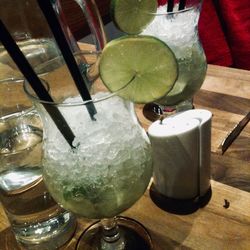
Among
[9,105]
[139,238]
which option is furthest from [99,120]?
[9,105]

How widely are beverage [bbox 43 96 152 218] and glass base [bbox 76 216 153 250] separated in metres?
0.13

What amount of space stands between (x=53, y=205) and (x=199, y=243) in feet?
0.82

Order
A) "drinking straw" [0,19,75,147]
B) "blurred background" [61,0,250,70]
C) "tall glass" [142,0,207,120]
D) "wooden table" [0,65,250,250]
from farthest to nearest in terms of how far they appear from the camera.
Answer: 1. "blurred background" [61,0,250,70]
2. "tall glass" [142,0,207,120]
3. "wooden table" [0,65,250,250]
4. "drinking straw" [0,19,75,147]

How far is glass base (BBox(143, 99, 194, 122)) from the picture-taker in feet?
3.00

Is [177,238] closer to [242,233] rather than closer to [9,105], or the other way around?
[242,233]

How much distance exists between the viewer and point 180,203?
2.35 feet

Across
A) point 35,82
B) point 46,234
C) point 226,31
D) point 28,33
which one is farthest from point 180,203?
point 226,31

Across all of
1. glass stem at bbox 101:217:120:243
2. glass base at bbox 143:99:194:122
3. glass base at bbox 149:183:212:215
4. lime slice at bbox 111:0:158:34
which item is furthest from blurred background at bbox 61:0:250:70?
glass stem at bbox 101:217:120:243

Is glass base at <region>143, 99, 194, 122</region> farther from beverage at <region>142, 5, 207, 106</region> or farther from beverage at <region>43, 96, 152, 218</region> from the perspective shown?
beverage at <region>43, 96, 152, 218</region>

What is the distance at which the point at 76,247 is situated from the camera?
67cm

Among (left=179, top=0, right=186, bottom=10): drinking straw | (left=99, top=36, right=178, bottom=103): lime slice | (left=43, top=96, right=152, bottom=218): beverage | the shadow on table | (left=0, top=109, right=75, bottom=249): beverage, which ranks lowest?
the shadow on table

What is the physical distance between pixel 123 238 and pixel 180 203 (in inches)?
4.6

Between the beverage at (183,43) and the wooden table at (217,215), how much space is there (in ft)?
0.35

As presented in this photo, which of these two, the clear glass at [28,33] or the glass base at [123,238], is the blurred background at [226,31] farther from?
the glass base at [123,238]
